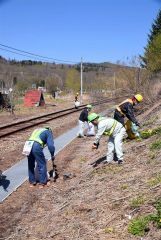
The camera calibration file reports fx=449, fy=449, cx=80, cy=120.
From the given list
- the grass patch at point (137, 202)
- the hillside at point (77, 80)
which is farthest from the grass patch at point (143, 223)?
the hillside at point (77, 80)

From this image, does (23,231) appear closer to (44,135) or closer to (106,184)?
(106,184)

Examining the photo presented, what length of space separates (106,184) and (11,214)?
214 centimetres

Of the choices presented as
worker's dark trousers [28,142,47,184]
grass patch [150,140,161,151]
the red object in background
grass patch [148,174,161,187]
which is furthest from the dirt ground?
the red object in background

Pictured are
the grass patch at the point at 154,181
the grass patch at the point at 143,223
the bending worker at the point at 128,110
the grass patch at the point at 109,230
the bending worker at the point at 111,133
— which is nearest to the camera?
the grass patch at the point at 143,223

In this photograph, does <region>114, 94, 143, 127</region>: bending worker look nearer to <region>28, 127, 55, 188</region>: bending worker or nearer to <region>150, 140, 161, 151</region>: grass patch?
<region>150, 140, 161, 151</region>: grass patch

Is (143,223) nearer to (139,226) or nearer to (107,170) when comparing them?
(139,226)

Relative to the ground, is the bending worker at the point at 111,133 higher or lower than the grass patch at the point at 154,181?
higher

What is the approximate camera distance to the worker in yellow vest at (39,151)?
11.1 meters

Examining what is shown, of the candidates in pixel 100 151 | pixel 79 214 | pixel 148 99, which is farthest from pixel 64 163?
pixel 148 99

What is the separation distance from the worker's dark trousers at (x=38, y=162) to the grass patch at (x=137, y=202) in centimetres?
371

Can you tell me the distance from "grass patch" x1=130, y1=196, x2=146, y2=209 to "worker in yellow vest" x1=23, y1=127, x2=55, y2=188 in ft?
11.7

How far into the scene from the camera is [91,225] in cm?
755

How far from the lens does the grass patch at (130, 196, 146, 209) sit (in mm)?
7634

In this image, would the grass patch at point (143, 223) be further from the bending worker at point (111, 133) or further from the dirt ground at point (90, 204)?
the bending worker at point (111, 133)
